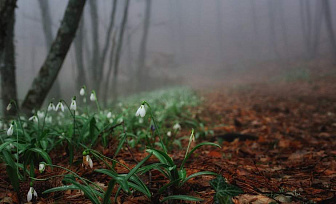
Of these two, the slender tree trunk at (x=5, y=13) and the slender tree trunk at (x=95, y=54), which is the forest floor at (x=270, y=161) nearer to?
the slender tree trunk at (x=5, y=13)

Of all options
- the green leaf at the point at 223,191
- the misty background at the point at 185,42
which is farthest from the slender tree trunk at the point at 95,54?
the green leaf at the point at 223,191

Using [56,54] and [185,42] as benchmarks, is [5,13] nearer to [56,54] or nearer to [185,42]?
[56,54]

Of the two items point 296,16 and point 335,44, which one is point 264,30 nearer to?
point 296,16

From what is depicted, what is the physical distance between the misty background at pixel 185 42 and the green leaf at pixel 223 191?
8.70 metres

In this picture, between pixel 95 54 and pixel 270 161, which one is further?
pixel 95 54

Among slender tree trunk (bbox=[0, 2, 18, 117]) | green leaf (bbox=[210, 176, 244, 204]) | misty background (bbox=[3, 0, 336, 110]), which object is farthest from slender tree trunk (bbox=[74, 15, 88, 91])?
green leaf (bbox=[210, 176, 244, 204])

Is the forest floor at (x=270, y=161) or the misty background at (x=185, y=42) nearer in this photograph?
the forest floor at (x=270, y=161)

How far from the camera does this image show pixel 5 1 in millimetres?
3373

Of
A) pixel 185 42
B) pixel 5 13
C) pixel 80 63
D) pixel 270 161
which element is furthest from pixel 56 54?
pixel 185 42

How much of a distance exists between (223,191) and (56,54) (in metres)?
3.97

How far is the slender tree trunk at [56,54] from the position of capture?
13.3ft

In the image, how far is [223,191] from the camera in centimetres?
132

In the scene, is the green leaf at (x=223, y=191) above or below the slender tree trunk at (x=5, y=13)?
below

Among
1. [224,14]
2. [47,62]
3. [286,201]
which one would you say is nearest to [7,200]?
[286,201]
